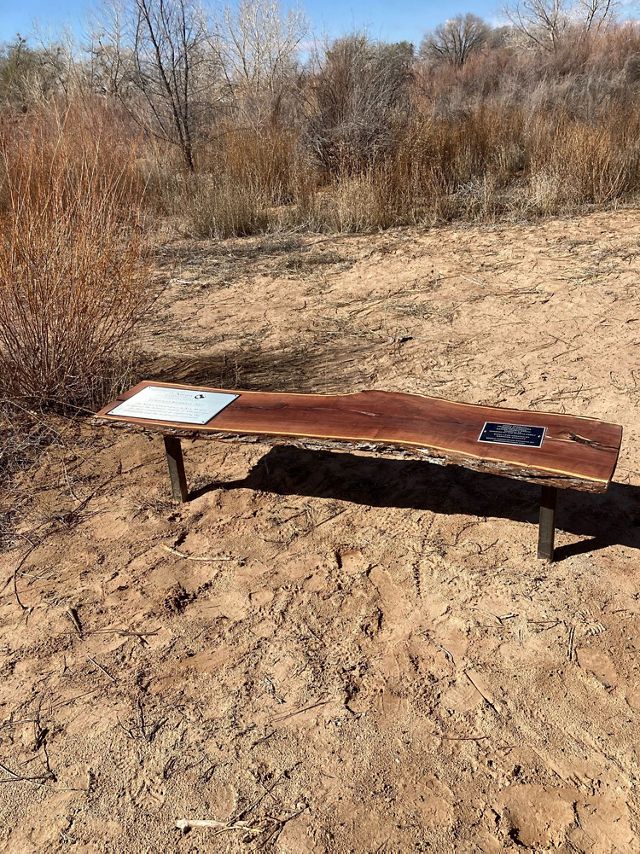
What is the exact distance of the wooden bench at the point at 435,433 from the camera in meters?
2.20

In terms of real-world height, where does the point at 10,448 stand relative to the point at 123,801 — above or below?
above

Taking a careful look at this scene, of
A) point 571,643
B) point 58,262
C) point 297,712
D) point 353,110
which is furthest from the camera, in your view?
point 353,110

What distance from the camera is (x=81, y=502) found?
303 centimetres

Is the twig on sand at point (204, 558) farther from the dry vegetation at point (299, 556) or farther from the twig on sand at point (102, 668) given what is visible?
the twig on sand at point (102, 668)

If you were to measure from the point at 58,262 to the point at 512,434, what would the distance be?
2139mm

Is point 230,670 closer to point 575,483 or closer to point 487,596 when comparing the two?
point 487,596

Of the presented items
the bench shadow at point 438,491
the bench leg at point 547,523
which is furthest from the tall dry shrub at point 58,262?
the bench leg at point 547,523

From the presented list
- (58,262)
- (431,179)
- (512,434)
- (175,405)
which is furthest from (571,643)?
(431,179)

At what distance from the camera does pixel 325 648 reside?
220 centimetres

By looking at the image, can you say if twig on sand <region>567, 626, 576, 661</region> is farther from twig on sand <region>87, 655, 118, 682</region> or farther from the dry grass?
the dry grass

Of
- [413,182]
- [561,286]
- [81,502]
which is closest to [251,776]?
[81,502]

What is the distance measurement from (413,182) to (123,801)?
6395mm

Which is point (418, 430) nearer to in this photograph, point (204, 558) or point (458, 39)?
point (204, 558)

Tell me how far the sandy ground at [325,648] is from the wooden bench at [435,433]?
1.04ft
